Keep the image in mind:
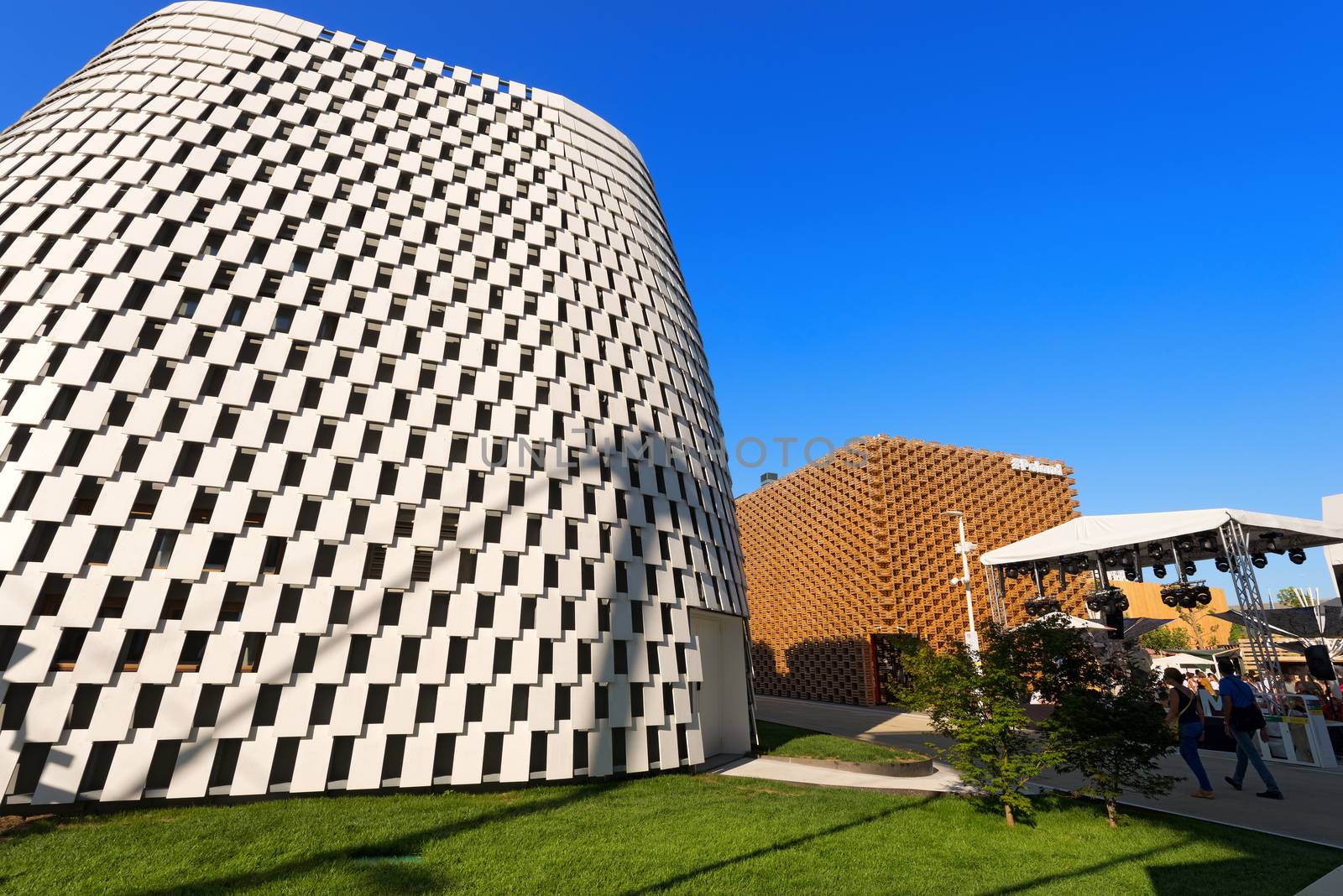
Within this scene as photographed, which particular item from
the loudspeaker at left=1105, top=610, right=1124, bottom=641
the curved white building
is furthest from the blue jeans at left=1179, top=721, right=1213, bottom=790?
the loudspeaker at left=1105, top=610, right=1124, bottom=641

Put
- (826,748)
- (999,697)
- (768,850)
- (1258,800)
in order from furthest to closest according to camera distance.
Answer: (826,748)
(1258,800)
(999,697)
(768,850)

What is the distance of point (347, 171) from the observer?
14516mm

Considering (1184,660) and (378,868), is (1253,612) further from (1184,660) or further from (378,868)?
(1184,660)

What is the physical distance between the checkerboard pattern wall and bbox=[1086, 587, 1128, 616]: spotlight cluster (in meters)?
10.2

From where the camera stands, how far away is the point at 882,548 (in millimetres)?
30688

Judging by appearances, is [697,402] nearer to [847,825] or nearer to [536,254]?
[536,254]

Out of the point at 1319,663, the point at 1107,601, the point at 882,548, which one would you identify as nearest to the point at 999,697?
the point at 1319,663

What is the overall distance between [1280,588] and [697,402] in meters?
117

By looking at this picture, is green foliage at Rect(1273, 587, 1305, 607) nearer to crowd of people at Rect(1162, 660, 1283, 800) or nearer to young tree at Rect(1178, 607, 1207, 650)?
young tree at Rect(1178, 607, 1207, 650)

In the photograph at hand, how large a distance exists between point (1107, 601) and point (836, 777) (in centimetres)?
1253

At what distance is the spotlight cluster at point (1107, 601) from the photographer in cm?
1866

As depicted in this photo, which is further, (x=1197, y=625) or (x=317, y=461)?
(x=1197, y=625)

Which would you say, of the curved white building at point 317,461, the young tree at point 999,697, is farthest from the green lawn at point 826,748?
the young tree at point 999,697

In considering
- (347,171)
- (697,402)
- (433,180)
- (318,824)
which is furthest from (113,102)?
Result: (318,824)
